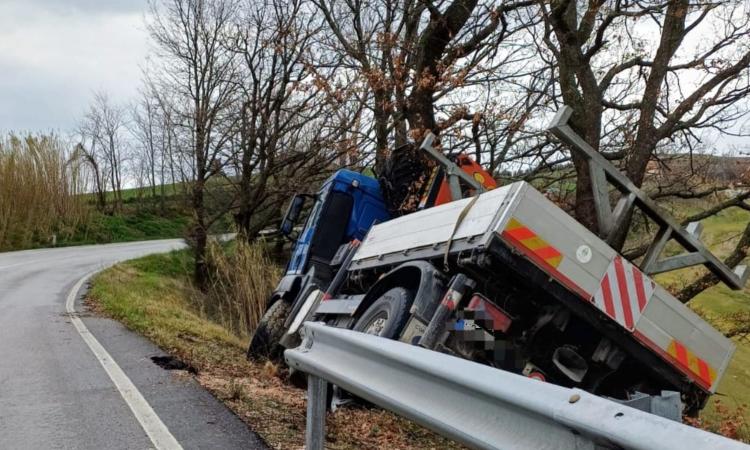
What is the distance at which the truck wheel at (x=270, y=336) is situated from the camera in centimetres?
799

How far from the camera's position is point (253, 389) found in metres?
5.85

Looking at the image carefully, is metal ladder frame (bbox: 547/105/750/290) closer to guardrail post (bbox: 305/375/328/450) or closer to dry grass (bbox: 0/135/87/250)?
guardrail post (bbox: 305/375/328/450)

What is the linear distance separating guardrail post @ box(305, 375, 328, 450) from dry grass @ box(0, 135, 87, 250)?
27.7 m

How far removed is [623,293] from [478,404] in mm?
2933

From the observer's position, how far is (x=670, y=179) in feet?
32.9

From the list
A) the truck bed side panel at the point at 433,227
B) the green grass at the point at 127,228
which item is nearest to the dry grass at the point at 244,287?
the truck bed side panel at the point at 433,227

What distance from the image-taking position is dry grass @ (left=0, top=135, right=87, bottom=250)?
27375 millimetres

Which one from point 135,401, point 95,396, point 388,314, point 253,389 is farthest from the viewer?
point 253,389

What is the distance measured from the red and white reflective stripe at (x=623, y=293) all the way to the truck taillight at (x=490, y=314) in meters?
0.65

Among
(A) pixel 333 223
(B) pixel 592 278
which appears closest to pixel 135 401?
(B) pixel 592 278

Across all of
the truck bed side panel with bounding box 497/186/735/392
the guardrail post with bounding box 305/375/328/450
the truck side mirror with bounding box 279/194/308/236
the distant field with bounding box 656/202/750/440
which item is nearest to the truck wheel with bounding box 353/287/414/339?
the truck bed side panel with bounding box 497/186/735/392

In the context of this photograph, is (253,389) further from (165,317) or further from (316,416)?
(165,317)

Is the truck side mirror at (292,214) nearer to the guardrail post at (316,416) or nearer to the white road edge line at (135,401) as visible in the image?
the white road edge line at (135,401)

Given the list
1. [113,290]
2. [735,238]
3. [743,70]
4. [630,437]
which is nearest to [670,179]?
[735,238]
